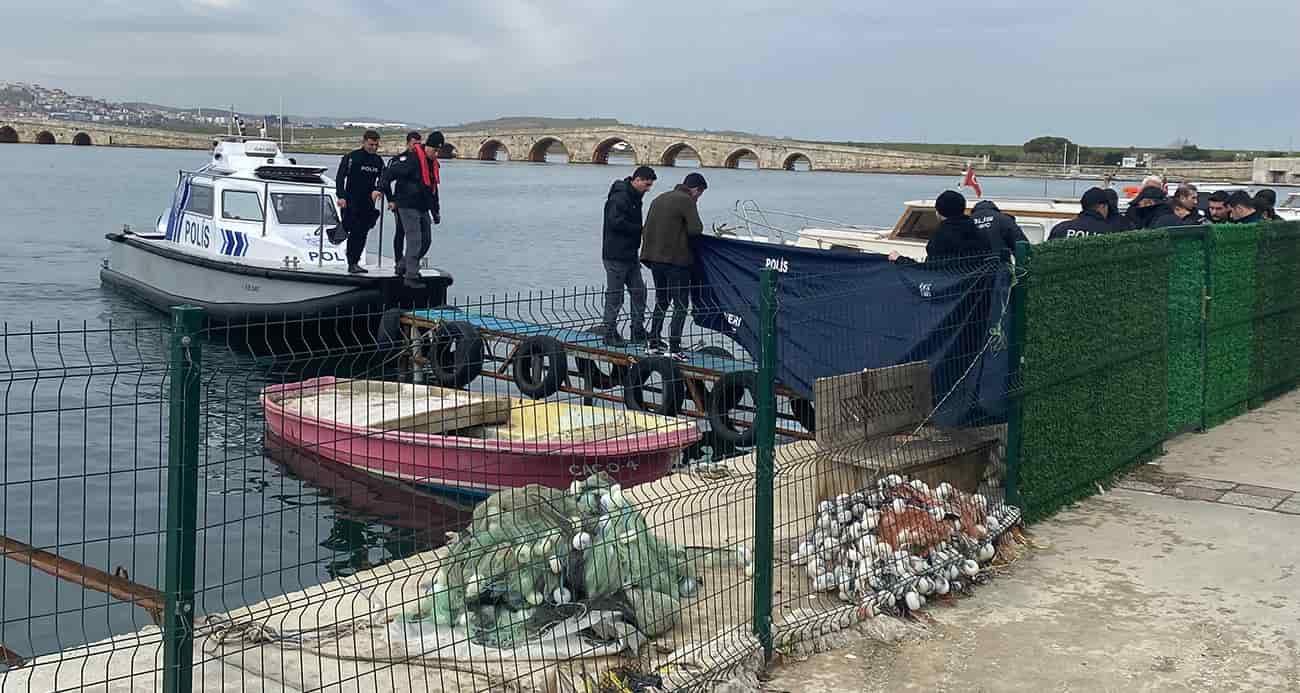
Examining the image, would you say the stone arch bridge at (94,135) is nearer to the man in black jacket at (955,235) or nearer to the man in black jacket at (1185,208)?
the man in black jacket at (1185,208)

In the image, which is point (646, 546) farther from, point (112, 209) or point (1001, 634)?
point (112, 209)

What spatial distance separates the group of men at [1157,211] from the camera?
11747mm

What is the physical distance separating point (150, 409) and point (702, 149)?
99940mm

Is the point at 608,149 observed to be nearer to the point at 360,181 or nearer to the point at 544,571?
the point at 360,181

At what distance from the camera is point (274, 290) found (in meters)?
20.0

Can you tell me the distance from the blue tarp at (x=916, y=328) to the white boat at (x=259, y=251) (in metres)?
11.1

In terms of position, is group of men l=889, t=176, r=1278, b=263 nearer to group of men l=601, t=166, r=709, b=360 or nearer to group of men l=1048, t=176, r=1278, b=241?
group of men l=1048, t=176, r=1278, b=241

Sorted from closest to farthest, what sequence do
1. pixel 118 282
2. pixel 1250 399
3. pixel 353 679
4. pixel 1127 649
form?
pixel 353 679 < pixel 1127 649 < pixel 1250 399 < pixel 118 282

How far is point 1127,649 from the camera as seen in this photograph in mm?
6098

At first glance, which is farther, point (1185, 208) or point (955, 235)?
point (1185, 208)

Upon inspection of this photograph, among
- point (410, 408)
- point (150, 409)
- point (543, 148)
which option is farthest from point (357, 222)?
point (543, 148)

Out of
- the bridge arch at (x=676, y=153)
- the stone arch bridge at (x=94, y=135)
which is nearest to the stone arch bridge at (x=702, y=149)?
the bridge arch at (x=676, y=153)

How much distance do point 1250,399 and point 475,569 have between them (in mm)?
8976

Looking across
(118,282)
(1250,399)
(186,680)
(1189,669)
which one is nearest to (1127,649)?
(1189,669)
